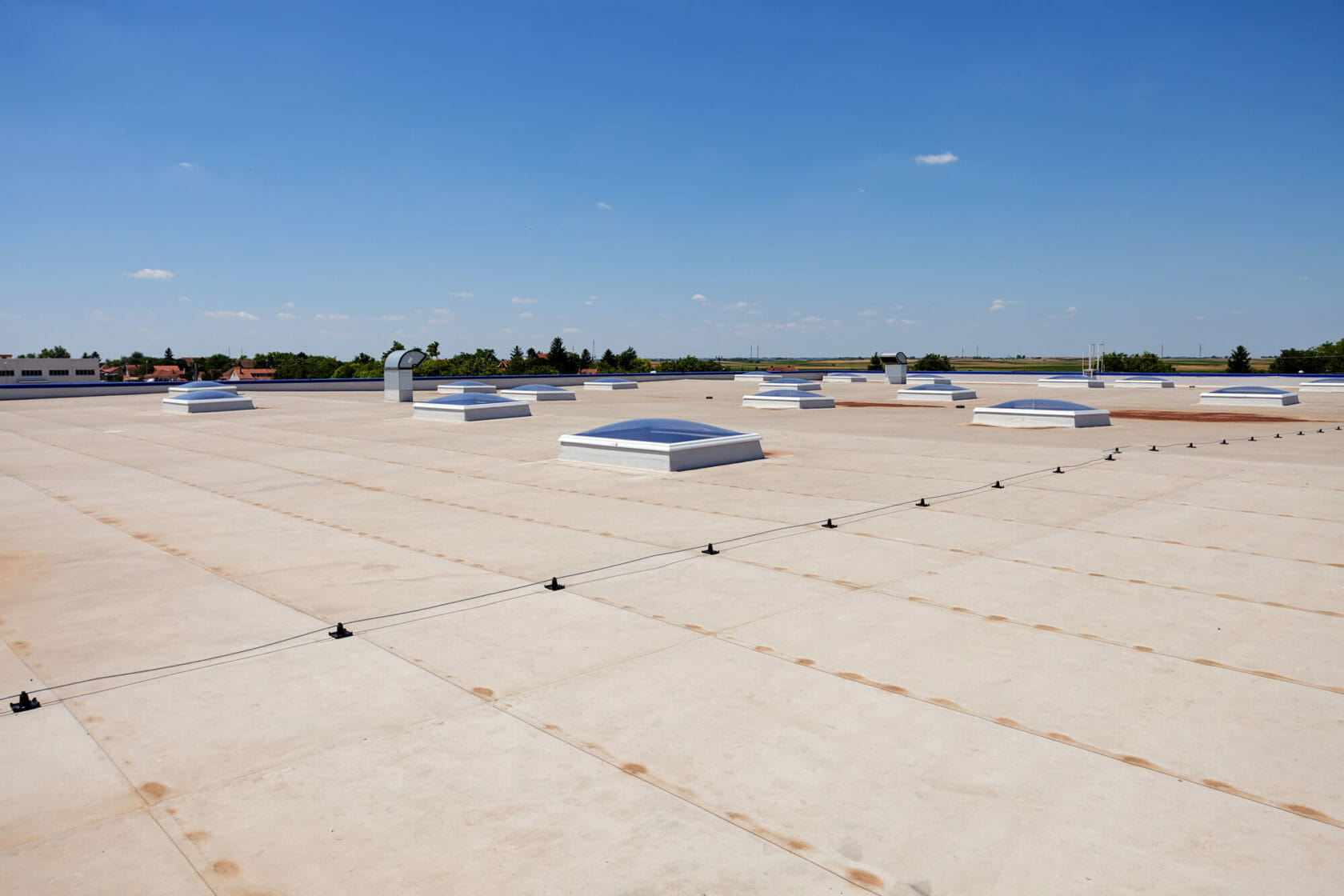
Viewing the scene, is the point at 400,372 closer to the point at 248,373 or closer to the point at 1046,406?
the point at 1046,406

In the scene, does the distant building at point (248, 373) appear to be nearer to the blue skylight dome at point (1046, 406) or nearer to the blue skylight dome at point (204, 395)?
the blue skylight dome at point (204, 395)

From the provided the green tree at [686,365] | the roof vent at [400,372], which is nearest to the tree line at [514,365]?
the green tree at [686,365]

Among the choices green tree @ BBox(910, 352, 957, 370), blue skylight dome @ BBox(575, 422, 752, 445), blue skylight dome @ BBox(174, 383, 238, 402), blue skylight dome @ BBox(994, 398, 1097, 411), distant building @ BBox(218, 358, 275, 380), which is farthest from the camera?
distant building @ BBox(218, 358, 275, 380)

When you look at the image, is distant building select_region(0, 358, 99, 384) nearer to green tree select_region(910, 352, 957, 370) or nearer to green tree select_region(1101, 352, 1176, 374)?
green tree select_region(910, 352, 957, 370)

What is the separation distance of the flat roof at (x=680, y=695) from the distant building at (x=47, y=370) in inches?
5013

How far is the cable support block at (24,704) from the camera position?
549 centimetres

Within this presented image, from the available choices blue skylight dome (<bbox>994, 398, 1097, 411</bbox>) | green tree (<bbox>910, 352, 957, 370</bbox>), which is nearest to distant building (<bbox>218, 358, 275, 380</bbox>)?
green tree (<bbox>910, 352, 957, 370</bbox>)

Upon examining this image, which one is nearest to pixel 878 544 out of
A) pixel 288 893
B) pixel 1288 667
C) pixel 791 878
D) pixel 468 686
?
pixel 1288 667

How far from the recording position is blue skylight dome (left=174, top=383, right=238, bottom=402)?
33312mm

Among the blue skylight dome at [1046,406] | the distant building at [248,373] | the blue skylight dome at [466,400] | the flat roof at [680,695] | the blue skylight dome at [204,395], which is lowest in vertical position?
the flat roof at [680,695]

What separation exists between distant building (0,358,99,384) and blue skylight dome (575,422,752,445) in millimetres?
121342

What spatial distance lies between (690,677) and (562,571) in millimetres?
3247

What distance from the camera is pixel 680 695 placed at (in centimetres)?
571

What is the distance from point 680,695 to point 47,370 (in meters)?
145
